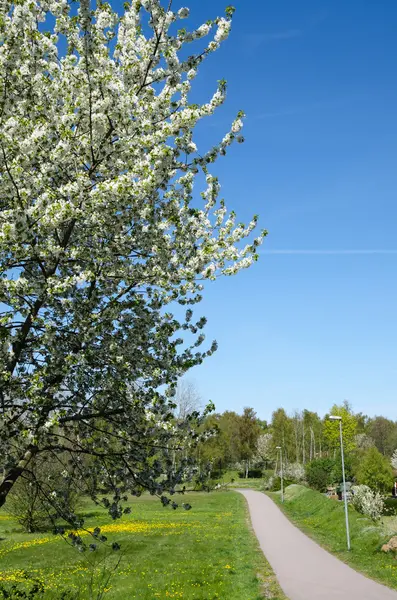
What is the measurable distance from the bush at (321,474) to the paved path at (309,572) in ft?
101

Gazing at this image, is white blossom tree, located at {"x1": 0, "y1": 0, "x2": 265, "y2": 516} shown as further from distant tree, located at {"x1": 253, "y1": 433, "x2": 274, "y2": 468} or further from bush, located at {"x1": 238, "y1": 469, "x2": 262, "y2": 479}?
bush, located at {"x1": 238, "y1": 469, "x2": 262, "y2": 479}

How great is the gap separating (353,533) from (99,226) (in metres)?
22.8

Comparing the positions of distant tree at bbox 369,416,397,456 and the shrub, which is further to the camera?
distant tree at bbox 369,416,397,456

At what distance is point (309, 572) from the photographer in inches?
675

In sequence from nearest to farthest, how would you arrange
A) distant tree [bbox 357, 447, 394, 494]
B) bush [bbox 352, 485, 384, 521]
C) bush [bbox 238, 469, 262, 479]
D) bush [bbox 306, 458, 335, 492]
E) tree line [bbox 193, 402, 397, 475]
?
bush [bbox 352, 485, 384, 521] < distant tree [bbox 357, 447, 394, 494] < bush [bbox 306, 458, 335, 492] < tree line [bbox 193, 402, 397, 475] < bush [bbox 238, 469, 262, 479]

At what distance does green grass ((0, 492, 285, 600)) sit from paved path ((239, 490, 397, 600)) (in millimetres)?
586

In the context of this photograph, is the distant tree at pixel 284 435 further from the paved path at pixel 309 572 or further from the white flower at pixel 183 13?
the white flower at pixel 183 13

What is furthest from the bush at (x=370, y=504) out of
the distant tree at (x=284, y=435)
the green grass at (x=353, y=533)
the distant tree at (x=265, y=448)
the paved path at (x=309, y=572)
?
the distant tree at (x=265, y=448)

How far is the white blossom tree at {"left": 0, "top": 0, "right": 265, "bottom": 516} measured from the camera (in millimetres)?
6355

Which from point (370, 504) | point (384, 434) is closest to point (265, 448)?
point (384, 434)

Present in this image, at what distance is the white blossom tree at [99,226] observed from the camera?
6355 mm

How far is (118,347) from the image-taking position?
692 cm

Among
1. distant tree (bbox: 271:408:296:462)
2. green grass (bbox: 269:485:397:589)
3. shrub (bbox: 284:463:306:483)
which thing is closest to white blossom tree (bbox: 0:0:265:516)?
green grass (bbox: 269:485:397:589)

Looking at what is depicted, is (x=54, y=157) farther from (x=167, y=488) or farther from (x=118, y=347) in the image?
(x=167, y=488)
